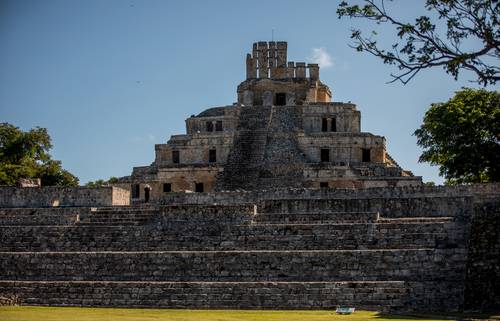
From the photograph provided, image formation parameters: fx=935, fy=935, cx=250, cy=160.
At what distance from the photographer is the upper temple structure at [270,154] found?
1539 inches

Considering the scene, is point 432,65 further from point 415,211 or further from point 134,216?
point 134,216

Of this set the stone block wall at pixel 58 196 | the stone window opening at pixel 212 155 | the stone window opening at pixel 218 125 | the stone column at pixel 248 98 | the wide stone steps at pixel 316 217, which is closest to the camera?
the wide stone steps at pixel 316 217

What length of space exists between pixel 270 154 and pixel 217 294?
761 inches

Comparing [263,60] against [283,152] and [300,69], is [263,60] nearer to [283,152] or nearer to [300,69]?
[300,69]

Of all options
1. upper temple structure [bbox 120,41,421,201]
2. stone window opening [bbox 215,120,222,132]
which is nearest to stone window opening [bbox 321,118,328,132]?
upper temple structure [bbox 120,41,421,201]

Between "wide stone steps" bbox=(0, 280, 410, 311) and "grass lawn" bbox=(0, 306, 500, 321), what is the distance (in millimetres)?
744

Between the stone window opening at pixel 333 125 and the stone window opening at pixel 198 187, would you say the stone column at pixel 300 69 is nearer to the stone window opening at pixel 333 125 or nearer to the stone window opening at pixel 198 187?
the stone window opening at pixel 333 125

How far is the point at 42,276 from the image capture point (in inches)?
1011

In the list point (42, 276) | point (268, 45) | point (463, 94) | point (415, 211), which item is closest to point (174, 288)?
point (42, 276)

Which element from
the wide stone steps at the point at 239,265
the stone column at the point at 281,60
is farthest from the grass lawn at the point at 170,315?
the stone column at the point at 281,60

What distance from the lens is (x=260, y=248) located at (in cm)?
2564

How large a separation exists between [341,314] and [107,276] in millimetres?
7328

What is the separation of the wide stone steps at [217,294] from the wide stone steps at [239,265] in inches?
42.5

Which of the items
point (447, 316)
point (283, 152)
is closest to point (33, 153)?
point (283, 152)
